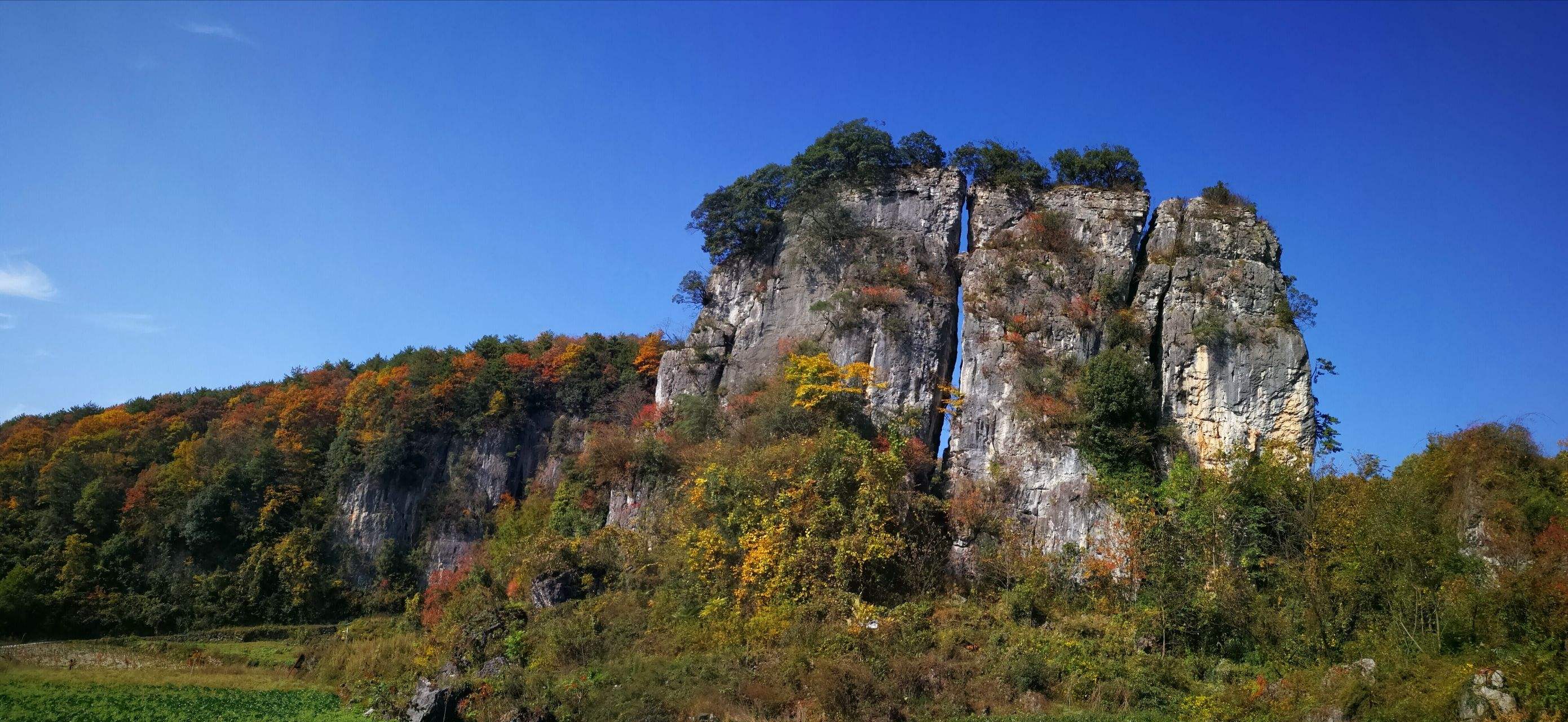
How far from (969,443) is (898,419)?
2.35m

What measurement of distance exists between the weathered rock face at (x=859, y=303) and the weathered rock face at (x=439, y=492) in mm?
9065

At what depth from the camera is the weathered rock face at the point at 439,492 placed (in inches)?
1649

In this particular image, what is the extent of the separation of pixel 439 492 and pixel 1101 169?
30.0m

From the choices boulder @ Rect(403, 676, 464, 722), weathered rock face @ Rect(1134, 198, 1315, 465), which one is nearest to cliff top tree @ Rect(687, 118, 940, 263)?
weathered rock face @ Rect(1134, 198, 1315, 465)

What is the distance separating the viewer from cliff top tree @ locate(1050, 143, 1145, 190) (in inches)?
1394

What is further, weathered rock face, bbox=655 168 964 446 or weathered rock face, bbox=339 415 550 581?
weathered rock face, bbox=339 415 550 581

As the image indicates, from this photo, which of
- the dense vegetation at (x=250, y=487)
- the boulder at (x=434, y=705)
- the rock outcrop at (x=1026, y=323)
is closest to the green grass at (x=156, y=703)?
the boulder at (x=434, y=705)

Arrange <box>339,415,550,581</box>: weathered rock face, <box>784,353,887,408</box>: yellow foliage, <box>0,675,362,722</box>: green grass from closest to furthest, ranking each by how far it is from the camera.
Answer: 1. <box>0,675,362,722</box>: green grass
2. <box>784,353,887,408</box>: yellow foliage
3. <box>339,415,550,581</box>: weathered rock face

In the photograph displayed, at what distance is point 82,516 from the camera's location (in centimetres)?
4284

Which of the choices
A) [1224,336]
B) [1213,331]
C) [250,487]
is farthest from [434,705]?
[250,487]

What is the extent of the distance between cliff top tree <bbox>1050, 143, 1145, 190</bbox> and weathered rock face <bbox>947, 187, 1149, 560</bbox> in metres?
0.63

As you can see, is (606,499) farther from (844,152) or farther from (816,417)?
(844,152)

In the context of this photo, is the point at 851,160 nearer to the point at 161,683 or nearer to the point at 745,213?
the point at 745,213

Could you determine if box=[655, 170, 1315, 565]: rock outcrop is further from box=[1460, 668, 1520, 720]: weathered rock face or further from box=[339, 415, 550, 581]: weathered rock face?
box=[1460, 668, 1520, 720]: weathered rock face
